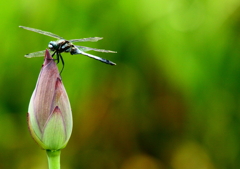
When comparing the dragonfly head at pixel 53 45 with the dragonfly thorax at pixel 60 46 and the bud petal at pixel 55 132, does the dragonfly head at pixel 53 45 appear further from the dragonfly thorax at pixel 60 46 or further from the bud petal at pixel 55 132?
the bud petal at pixel 55 132

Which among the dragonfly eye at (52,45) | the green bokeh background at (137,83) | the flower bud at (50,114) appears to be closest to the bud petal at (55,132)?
the flower bud at (50,114)

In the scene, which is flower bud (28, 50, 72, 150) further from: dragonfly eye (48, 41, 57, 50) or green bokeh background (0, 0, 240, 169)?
green bokeh background (0, 0, 240, 169)

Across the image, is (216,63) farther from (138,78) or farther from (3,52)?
(3,52)

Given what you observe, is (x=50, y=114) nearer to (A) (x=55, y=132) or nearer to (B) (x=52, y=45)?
(A) (x=55, y=132)

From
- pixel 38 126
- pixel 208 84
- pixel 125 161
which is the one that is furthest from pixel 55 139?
pixel 208 84

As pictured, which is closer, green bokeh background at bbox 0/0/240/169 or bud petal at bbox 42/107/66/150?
bud petal at bbox 42/107/66/150

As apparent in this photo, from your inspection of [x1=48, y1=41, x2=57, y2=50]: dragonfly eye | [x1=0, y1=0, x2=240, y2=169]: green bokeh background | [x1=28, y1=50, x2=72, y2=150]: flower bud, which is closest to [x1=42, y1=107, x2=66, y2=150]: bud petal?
[x1=28, y1=50, x2=72, y2=150]: flower bud
